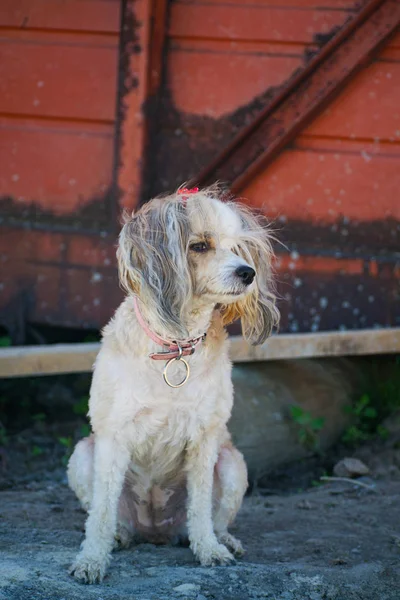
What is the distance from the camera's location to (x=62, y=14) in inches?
207

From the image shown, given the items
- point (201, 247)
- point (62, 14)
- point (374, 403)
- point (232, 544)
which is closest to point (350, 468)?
point (374, 403)

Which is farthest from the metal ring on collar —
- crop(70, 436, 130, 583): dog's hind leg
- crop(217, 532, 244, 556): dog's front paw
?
crop(217, 532, 244, 556): dog's front paw

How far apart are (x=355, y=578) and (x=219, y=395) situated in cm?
88

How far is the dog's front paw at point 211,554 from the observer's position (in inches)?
128

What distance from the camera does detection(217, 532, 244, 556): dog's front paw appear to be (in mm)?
3482

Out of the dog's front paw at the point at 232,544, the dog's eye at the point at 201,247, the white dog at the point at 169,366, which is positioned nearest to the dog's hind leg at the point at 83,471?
the white dog at the point at 169,366

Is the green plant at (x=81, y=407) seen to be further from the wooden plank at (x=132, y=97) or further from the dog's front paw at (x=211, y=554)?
the dog's front paw at (x=211, y=554)

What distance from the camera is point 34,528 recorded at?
371cm

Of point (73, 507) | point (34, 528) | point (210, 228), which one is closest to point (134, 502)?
point (34, 528)

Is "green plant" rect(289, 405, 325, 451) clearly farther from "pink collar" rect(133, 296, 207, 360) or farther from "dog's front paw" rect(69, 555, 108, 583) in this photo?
"dog's front paw" rect(69, 555, 108, 583)

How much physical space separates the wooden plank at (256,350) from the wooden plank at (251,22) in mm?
1849

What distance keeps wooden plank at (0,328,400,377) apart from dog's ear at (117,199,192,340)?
1.68 metres

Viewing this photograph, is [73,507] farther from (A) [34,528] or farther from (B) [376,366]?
(B) [376,366]

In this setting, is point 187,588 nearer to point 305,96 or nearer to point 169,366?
point 169,366
